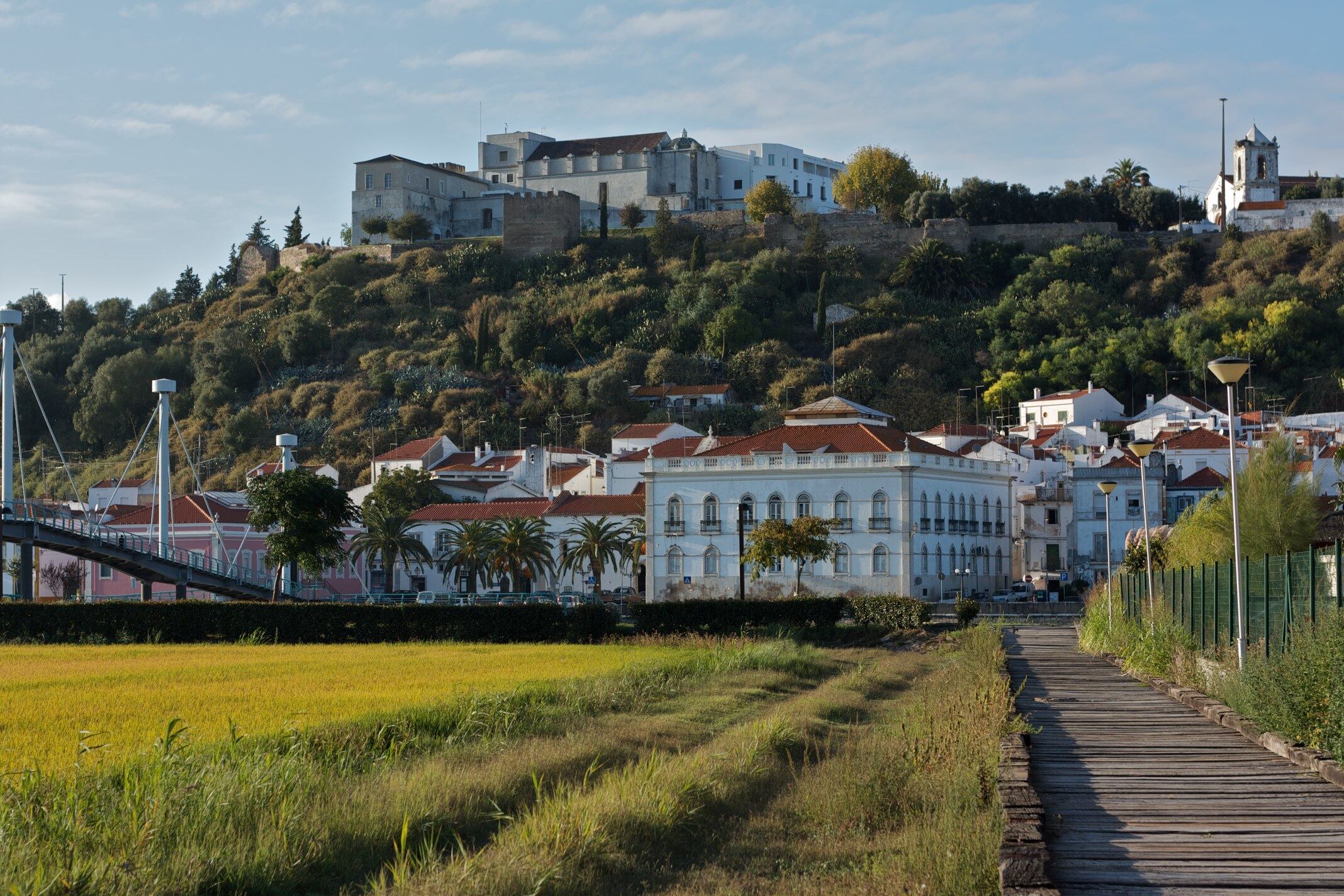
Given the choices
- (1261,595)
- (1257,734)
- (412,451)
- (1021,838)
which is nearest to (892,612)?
(1261,595)

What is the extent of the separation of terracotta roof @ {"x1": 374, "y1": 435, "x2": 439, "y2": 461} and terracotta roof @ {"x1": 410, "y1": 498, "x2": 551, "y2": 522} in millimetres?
15820

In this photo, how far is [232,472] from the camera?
328ft

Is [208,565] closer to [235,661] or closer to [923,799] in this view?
[235,661]

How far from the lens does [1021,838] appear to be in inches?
404

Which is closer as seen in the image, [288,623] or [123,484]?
[288,623]

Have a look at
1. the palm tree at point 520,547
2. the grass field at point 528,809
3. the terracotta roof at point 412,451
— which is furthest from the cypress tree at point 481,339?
the grass field at point 528,809

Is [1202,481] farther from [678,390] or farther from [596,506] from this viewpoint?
[678,390]

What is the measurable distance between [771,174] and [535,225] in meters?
24.9

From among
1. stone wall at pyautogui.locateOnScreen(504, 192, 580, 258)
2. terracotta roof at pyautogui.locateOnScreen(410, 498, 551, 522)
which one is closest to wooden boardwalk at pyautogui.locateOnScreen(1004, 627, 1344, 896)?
terracotta roof at pyautogui.locateOnScreen(410, 498, 551, 522)

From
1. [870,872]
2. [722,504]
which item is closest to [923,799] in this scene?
[870,872]

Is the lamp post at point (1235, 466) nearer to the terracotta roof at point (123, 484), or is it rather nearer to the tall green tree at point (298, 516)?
the tall green tree at point (298, 516)

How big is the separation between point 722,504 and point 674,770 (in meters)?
48.6

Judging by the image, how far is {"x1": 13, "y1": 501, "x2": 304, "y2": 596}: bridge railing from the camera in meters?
50.6

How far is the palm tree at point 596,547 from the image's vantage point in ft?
217
